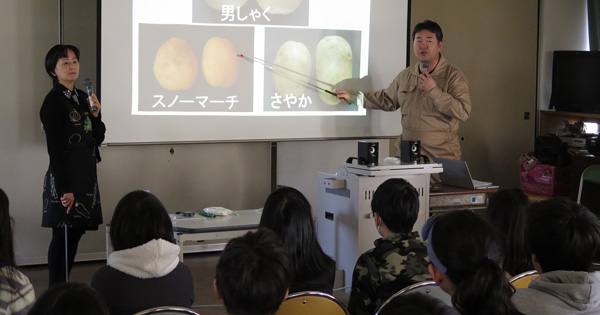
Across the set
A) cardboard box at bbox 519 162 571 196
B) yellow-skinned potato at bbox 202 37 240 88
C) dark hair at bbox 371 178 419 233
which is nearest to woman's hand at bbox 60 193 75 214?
yellow-skinned potato at bbox 202 37 240 88

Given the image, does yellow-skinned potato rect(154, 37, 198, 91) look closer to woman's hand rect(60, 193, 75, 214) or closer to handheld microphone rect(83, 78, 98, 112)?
handheld microphone rect(83, 78, 98, 112)

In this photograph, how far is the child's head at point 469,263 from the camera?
4.97ft

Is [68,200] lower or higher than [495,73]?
lower

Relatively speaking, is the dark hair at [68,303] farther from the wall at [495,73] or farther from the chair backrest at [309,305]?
the wall at [495,73]

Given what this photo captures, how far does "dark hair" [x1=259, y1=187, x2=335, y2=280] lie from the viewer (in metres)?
2.36

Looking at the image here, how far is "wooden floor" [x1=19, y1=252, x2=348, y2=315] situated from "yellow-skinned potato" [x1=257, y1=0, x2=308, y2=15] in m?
1.81

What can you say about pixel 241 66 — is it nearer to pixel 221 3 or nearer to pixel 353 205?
pixel 221 3

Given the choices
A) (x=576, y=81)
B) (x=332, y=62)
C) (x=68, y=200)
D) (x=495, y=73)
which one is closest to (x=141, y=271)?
(x=68, y=200)

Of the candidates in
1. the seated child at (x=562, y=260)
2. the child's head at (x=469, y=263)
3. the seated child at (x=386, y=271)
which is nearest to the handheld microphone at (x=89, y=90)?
the seated child at (x=386, y=271)

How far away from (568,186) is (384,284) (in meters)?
3.58

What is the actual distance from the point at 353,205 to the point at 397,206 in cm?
90

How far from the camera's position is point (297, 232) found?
7.88 feet

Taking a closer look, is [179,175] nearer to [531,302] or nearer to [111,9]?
[111,9]

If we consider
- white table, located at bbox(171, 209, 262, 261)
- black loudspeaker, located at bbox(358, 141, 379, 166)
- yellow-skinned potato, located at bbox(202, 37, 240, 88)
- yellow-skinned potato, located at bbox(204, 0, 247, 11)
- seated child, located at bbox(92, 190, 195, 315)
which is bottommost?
white table, located at bbox(171, 209, 262, 261)
